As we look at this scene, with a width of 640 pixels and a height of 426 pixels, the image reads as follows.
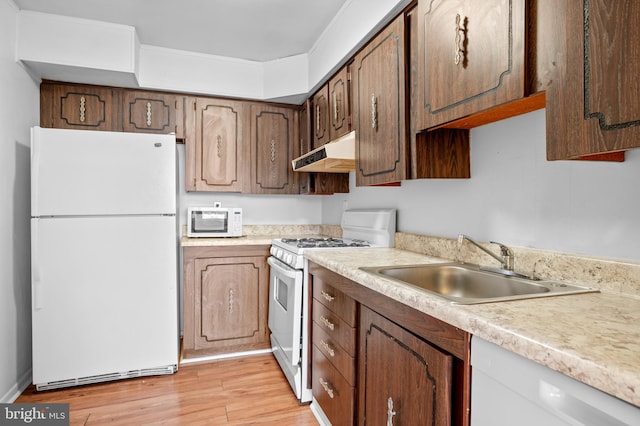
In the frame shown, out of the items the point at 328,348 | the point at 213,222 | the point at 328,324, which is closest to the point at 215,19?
the point at 213,222

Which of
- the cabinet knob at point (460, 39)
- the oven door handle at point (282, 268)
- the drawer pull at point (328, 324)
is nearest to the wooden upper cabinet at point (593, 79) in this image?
the cabinet knob at point (460, 39)

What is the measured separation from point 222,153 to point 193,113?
1.30 feet

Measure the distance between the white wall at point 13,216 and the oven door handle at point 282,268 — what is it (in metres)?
1.59

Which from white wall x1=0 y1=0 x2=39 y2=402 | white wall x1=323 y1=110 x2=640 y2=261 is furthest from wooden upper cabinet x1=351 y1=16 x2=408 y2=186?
white wall x1=0 y1=0 x2=39 y2=402

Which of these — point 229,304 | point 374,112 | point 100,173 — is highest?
point 374,112

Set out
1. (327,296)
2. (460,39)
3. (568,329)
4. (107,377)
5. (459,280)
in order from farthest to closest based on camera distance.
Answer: (107,377) < (327,296) < (459,280) < (460,39) < (568,329)

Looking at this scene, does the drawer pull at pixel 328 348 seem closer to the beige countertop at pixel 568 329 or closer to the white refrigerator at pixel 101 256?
the beige countertop at pixel 568 329

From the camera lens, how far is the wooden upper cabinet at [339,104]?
233cm

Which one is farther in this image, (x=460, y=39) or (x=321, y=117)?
(x=321, y=117)

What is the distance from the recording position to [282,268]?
2350mm

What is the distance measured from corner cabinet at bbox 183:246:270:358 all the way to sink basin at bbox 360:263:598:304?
1.56m

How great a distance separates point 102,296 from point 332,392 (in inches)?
63.9

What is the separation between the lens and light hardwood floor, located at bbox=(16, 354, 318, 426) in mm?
1966

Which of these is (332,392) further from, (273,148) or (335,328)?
(273,148)
